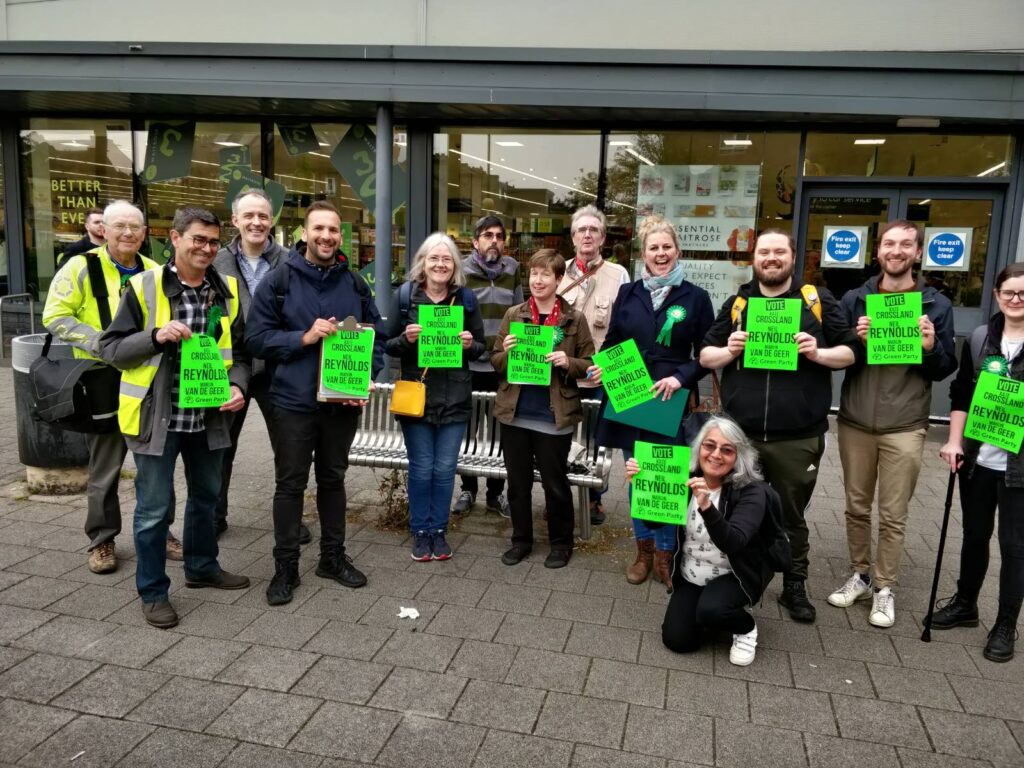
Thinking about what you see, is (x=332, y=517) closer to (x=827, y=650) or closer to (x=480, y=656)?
(x=480, y=656)

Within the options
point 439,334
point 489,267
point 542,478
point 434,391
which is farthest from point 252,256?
point 542,478

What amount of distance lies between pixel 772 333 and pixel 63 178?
11517 mm

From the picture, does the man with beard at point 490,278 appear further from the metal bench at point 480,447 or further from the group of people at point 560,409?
the group of people at point 560,409

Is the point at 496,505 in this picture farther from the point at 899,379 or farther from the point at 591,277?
the point at 899,379

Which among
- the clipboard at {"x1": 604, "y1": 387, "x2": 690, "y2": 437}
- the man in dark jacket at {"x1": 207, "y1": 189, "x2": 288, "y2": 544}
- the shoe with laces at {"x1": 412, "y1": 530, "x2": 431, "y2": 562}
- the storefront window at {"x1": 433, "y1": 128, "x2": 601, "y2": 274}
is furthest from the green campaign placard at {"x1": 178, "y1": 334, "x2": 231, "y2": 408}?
the storefront window at {"x1": 433, "y1": 128, "x2": 601, "y2": 274}

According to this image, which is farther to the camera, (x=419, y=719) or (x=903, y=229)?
(x=903, y=229)

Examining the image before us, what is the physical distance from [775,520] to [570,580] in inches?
53.8

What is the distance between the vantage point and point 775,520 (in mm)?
3748

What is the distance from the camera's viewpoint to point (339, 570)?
448 centimetres

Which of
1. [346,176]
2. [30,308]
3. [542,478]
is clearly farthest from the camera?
[30,308]

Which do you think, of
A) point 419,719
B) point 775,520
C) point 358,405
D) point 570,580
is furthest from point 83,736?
point 775,520

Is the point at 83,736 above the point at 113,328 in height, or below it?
below

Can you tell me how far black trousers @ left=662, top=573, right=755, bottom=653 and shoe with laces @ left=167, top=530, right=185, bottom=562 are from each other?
2907 mm

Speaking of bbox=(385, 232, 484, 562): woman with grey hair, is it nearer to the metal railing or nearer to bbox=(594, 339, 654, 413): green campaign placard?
bbox=(594, 339, 654, 413): green campaign placard
